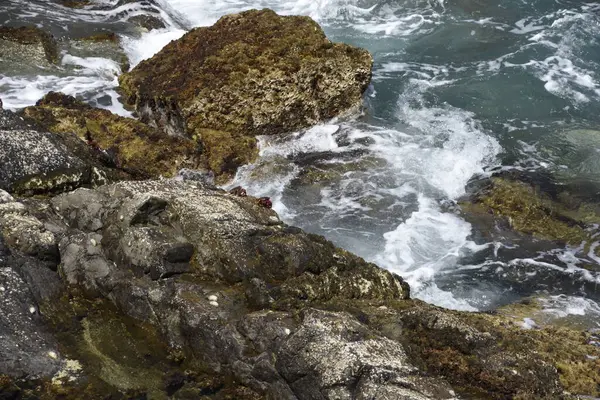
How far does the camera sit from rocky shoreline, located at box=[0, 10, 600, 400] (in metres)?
9.48

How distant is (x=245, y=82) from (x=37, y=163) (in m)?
10.5

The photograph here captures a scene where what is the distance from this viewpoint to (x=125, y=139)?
837 inches

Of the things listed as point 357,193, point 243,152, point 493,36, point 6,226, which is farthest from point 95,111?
point 493,36

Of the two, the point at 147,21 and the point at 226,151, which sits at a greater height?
the point at 147,21

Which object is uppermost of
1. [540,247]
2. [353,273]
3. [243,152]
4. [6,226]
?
[6,226]

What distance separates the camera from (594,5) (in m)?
37.2

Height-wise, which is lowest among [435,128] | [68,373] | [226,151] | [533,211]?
[533,211]

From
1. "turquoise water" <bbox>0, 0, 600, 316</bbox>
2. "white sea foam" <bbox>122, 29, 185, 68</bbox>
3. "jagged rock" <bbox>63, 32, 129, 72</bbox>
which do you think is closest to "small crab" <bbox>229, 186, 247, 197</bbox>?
"turquoise water" <bbox>0, 0, 600, 316</bbox>

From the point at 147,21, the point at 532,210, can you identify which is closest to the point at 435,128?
the point at 532,210

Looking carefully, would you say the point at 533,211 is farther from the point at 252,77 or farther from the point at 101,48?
the point at 101,48

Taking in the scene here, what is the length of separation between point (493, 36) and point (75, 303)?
29.0m

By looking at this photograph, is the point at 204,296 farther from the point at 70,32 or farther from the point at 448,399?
the point at 70,32

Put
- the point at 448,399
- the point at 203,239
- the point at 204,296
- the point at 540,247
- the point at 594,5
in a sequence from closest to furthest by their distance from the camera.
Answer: the point at 448,399, the point at 204,296, the point at 203,239, the point at 540,247, the point at 594,5

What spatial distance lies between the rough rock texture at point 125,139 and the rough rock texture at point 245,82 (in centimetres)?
105
